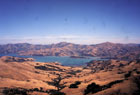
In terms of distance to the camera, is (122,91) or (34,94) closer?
(122,91)

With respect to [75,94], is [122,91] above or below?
above

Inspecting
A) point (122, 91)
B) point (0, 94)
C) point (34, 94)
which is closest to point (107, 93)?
point (122, 91)

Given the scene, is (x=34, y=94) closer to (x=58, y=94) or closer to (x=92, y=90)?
(x=58, y=94)

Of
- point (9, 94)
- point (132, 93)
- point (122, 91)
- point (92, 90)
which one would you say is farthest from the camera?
point (92, 90)

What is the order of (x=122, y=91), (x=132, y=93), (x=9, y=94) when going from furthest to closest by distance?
(x=9, y=94) < (x=122, y=91) < (x=132, y=93)

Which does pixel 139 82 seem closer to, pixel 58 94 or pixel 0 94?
pixel 58 94

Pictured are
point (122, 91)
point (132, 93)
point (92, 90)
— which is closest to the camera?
point (132, 93)

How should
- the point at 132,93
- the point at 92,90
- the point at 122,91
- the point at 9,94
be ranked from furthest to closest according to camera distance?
the point at 92,90 → the point at 9,94 → the point at 122,91 → the point at 132,93

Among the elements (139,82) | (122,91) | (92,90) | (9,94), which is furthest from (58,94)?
(139,82)

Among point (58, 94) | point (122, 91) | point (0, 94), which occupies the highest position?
point (122, 91)
